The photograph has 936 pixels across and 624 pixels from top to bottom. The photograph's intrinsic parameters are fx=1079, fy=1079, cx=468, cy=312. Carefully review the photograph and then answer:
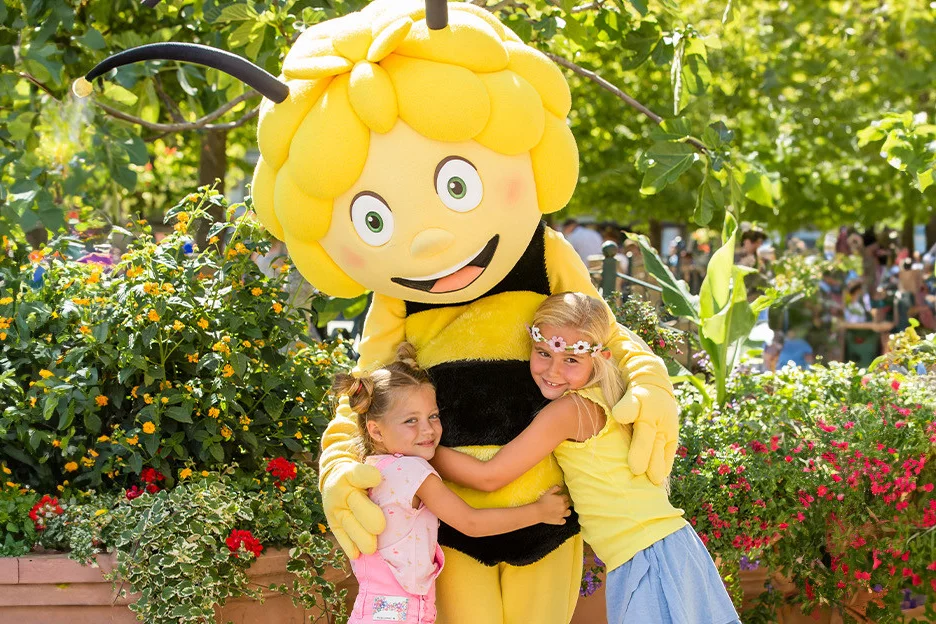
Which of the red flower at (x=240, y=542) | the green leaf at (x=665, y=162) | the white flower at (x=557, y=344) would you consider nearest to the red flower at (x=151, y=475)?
the red flower at (x=240, y=542)

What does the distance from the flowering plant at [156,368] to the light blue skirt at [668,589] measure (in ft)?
5.06

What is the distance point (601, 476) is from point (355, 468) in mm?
605

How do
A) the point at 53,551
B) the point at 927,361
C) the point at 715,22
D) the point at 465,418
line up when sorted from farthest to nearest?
1. the point at 715,22
2. the point at 927,361
3. the point at 53,551
4. the point at 465,418

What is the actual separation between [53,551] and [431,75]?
2.04 metres

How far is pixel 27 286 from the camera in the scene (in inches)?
160

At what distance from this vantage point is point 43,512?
349 centimetres

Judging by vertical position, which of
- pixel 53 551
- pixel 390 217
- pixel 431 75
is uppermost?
pixel 431 75

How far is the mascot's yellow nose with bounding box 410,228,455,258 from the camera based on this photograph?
2.52m

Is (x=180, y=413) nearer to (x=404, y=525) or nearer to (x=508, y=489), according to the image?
(x=404, y=525)

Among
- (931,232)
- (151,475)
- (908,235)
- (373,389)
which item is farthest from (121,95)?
(908,235)

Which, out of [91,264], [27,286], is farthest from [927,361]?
[27,286]

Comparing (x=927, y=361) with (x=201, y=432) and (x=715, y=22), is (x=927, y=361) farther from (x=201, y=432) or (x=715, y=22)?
(x=715, y=22)

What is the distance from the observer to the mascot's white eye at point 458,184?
2.55 m

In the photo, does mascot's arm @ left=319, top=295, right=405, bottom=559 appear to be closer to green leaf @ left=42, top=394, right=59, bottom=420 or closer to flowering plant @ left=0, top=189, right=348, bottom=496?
flowering plant @ left=0, top=189, right=348, bottom=496
